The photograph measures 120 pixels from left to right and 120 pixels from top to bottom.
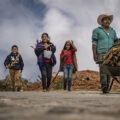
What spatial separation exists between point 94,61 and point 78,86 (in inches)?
267

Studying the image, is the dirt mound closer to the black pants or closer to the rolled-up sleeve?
the black pants

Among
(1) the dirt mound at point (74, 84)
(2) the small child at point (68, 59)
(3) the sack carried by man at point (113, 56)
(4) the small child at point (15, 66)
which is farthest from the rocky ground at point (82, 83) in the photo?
(3) the sack carried by man at point (113, 56)

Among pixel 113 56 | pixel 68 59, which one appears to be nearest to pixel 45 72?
pixel 68 59

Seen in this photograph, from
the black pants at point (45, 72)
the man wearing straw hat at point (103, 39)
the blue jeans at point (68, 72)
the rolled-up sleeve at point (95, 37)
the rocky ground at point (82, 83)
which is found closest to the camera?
the man wearing straw hat at point (103, 39)

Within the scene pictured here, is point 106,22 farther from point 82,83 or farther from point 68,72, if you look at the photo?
point 82,83

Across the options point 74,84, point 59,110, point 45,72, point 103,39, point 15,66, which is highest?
point 103,39

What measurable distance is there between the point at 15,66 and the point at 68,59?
222 cm

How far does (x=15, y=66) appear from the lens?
1066cm

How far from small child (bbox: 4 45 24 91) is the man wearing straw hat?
178 inches

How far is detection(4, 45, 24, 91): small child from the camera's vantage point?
10672mm

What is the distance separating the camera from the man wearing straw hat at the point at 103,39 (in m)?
6.48

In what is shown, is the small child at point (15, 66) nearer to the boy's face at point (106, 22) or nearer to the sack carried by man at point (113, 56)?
the boy's face at point (106, 22)

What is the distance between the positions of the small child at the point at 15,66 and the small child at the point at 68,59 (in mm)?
1879

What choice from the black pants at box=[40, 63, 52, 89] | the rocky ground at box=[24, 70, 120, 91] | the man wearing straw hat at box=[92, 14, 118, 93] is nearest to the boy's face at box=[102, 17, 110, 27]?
the man wearing straw hat at box=[92, 14, 118, 93]
